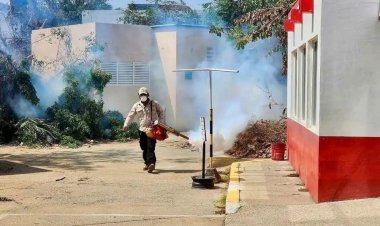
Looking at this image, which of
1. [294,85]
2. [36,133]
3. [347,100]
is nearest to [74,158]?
[36,133]

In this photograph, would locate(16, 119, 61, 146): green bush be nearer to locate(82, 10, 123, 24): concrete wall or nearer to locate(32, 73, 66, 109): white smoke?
locate(32, 73, 66, 109): white smoke

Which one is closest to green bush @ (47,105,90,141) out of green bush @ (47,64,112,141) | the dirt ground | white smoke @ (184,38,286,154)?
green bush @ (47,64,112,141)

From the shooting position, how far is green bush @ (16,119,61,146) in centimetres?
1664

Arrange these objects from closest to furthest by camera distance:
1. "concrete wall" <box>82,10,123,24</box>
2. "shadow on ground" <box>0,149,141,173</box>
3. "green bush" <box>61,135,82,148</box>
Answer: "shadow on ground" <box>0,149,141,173</box>, "green bush" <box>61,135,82,148</box>, "concrete wall" <box>82,10,123,24</box>

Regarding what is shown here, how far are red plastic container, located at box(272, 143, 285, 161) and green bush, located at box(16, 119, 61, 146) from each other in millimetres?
7698

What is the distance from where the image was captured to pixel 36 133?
16766mm

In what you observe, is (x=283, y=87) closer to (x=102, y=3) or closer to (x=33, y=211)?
(x=33, y=211)

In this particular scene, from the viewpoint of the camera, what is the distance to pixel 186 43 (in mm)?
21078

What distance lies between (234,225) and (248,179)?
317 centimetres

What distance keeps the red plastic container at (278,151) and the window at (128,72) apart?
10309 mm

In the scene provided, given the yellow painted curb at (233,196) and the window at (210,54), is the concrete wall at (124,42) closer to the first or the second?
the window at (210,54)

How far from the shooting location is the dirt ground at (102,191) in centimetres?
692

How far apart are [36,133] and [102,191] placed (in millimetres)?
8506

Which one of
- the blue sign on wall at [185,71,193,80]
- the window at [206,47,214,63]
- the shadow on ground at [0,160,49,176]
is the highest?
the window at [206,47,214,63]
